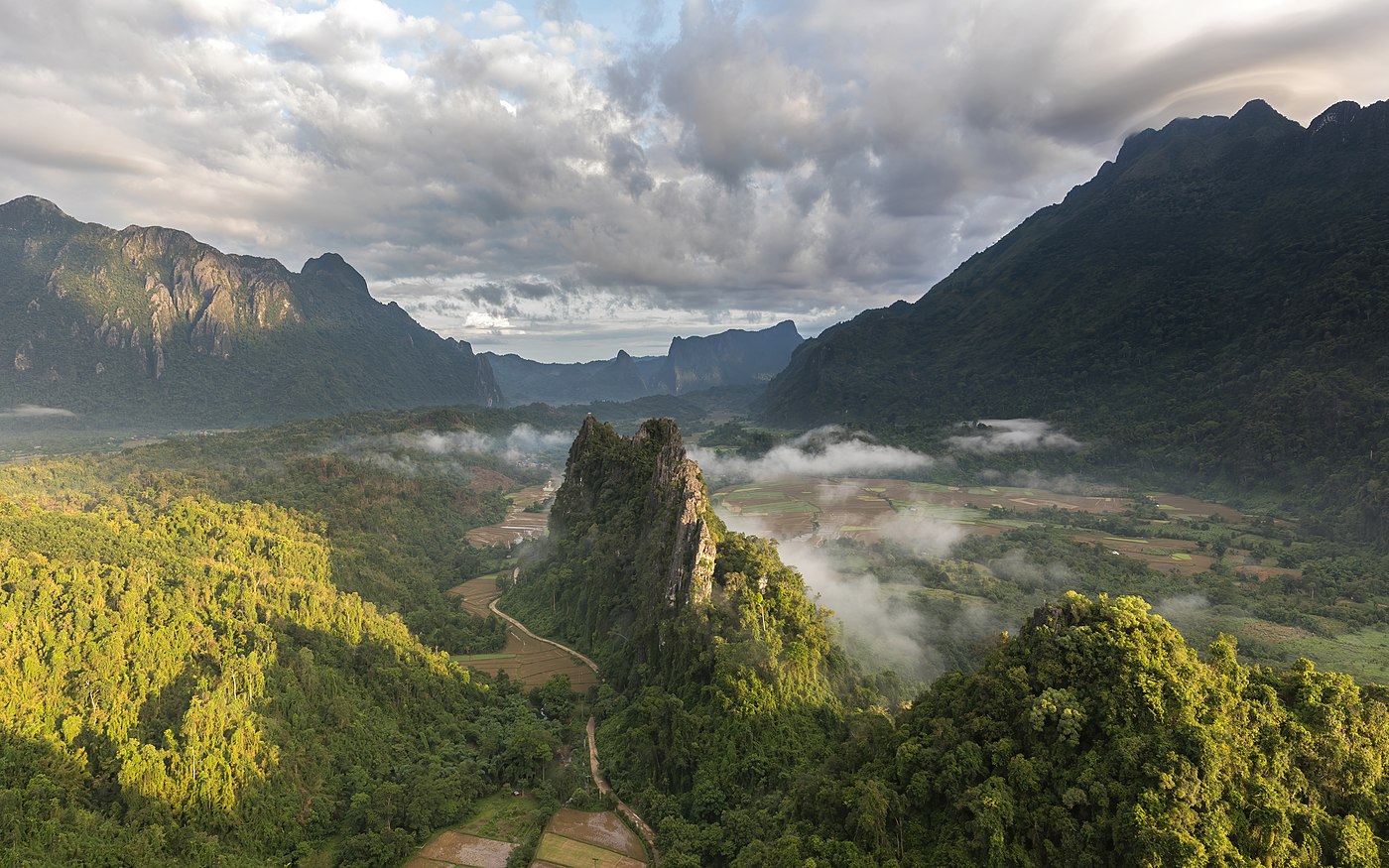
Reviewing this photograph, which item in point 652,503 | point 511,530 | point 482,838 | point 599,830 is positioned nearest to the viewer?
point 482,838

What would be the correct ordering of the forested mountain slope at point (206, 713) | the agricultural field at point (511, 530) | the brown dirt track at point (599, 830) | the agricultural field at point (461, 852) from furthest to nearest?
1. the agricultural field at point (511, 530)
2. the brown dirt track at point (599, 830)
3. the agricultural field at point (461, 852)
4. the forested mountain slope at point (206, 713)

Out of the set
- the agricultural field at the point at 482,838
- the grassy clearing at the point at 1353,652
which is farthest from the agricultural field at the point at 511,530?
the grassy clearing at the point at 1353,652

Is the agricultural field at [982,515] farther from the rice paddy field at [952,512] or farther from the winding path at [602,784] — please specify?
the winding path at [602,784]

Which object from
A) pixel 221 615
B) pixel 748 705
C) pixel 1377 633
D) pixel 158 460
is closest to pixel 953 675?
A: pixel 748 705

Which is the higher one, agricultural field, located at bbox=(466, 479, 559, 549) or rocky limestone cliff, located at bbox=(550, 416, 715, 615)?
rocky limestone cliff, located at bbox=(550, 416, 715, 615)

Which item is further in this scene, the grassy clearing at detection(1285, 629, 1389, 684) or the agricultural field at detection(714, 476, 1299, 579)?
the agricultural field at detection(714, 476, 1299, 579)

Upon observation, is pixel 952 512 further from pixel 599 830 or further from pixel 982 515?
pixel 599 830

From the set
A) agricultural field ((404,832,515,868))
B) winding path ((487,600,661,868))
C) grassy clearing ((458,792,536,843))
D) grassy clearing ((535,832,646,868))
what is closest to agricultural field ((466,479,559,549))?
winding path ((487,600,661,868))

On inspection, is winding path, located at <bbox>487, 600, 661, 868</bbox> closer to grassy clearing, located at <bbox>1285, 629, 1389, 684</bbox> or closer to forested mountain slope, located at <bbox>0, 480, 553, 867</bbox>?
forested mountain slope, located at <bbox>0, 480, 553, 867</bbox>

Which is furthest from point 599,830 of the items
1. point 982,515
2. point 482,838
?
point 982,515

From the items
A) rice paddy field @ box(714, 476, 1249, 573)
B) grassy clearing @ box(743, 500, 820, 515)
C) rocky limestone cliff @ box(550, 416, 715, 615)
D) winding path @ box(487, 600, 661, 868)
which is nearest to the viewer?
winding path @ box(487, 600, 661, 868)

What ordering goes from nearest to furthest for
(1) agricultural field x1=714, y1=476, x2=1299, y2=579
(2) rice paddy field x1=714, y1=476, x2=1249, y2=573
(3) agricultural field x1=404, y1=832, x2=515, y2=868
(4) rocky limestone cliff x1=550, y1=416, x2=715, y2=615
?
(3) agricultural field x1=404, y1=832, x2=515, y2=868 < (4) rocky limestone cliff x1=550, y1=416, x2=715, y2=615 < (1) agricultural field x1=714, y1=476, x2=1299, y2=579 < (2) rice paddy field x1=714, y1=476, x2=1249, y2=573
